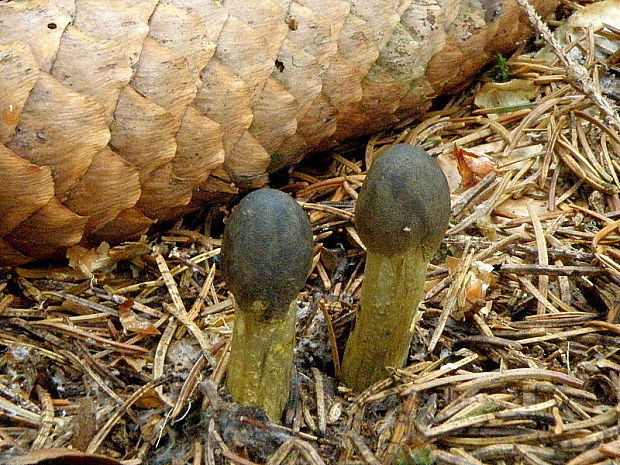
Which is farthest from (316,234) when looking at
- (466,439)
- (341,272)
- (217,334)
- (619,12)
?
(619,12)

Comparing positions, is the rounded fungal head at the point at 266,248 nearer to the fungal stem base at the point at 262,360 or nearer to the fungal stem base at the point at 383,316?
the fungal stem base at the point at 262,360

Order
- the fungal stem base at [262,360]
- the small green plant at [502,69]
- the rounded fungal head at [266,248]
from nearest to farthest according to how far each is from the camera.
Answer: the rounded fungal head at [266,248], the fungal stem base at [262,360], the small green plant at [502,69]

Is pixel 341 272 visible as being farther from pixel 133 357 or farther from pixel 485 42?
pixel 485 42

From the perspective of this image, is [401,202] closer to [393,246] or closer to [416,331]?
[393,246]

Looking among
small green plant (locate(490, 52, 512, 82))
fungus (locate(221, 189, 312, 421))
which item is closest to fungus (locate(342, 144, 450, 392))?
fungus (locate(221, 189, 312, 421))

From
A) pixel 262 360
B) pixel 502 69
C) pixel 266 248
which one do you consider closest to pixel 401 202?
pixel 266 248

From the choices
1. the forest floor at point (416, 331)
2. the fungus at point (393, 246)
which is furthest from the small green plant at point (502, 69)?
the fungus at point (393, 246)
